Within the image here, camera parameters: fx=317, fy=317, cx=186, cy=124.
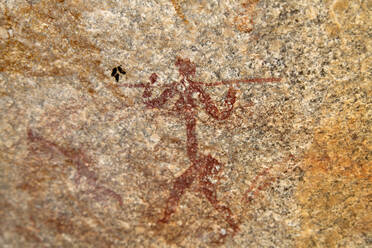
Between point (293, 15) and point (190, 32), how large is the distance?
0.38 metres

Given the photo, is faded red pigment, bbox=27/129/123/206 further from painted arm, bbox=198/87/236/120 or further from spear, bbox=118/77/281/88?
painted arm, bbox=198/87/236/120

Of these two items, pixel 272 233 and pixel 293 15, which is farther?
pixel 272 233

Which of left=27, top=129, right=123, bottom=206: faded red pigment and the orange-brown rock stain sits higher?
the orange-brown rock stain

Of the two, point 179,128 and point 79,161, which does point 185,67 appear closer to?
point 179,128

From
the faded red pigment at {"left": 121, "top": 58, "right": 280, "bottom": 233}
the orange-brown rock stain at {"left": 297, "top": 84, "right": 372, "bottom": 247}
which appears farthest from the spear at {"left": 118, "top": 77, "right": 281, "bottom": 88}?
the orange-brown rock stain at {"left": 297, "top": 84, "right": 372, "bottom": 247}

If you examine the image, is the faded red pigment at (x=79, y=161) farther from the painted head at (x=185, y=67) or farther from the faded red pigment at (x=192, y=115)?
the painted head at (x=185, y=67)

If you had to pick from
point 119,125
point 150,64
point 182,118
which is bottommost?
point 119,125

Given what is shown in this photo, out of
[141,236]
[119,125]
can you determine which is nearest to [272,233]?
[141,236]

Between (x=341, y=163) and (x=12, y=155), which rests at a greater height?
(x=341, y=163)

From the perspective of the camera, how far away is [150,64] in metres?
1.25

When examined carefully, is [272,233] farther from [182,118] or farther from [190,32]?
[190,32]

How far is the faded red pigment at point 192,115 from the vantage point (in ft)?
4.11

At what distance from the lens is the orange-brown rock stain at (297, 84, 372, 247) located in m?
1.22

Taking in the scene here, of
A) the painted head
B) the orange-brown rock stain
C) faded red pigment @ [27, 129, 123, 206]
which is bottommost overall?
faded red pigment @ [27, 129, 123, 206]
